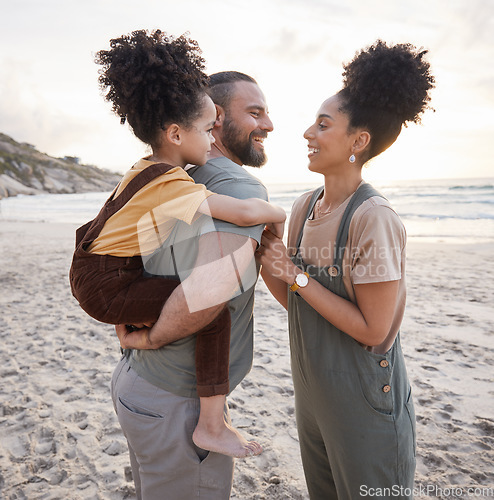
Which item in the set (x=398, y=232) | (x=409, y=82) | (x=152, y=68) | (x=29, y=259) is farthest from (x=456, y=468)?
(x=29, y=259)

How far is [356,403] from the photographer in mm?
1695

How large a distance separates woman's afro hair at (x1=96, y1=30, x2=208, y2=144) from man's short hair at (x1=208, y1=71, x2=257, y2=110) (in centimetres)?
24

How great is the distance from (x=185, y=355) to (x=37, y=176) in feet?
192

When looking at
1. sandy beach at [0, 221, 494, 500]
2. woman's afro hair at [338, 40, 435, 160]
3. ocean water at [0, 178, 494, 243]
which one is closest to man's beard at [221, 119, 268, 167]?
woman's afro hair at [338, 40, 435, 160]

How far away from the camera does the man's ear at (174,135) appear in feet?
5.41

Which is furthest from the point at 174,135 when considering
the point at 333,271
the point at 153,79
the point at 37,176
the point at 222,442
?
the point at 37,176

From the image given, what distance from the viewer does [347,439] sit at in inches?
67.6

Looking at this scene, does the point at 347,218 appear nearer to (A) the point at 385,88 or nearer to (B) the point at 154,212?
(A) the point at 385,88

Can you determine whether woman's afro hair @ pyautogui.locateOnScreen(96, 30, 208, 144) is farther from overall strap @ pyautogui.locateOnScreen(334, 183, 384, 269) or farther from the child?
overall strap @ pyautogui.locateOnScreen(334, 183, 384, 269)

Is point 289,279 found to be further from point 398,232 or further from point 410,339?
point 410,339

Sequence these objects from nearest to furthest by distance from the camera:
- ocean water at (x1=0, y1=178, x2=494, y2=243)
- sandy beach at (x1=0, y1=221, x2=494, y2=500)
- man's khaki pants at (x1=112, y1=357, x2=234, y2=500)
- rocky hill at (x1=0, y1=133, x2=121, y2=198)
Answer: man's khaki pants at (x1=112, y1=357, x2=234, y2=500), sandy beach at (x1=0, y1=221, x2=494, y2=500), ocean water at (x1=0, y1=178, x2=494, y2=243), rocky hill at (x1=0, y1=133, x2=121, y2=198)

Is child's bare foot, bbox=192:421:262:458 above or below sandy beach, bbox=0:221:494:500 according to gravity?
above

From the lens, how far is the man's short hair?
1928 mm

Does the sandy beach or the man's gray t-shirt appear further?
the sandy beach
